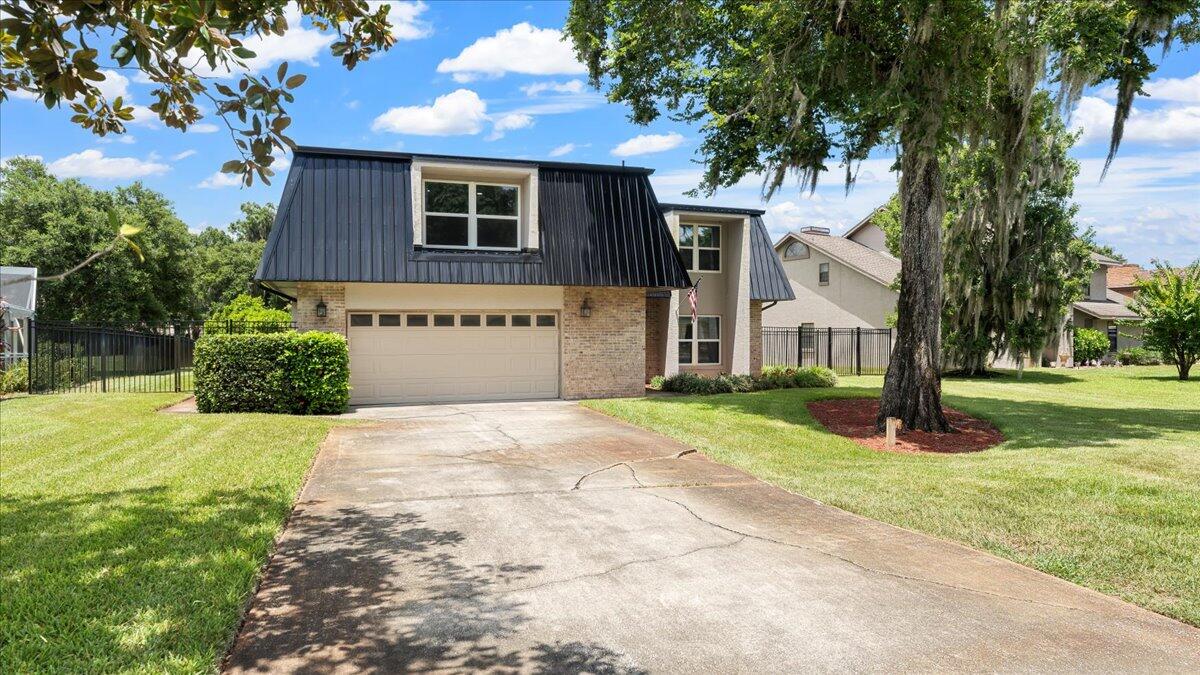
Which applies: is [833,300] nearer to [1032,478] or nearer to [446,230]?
[446,230]

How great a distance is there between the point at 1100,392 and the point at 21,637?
79.4 feet

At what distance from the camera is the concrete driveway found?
384cm

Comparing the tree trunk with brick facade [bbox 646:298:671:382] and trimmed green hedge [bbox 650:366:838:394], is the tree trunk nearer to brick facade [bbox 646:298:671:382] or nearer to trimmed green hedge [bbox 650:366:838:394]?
trimmed green hedge [bbox 650:366:838:394]

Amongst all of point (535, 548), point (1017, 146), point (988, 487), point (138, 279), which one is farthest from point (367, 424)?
point (138, 279)

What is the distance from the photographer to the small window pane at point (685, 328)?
21.9m

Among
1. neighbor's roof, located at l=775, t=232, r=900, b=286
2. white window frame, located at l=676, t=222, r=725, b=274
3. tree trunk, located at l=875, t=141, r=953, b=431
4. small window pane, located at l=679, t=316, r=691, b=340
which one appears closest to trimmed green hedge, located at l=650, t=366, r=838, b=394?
small window pane, located at l=679, t=316, r=691, b=340

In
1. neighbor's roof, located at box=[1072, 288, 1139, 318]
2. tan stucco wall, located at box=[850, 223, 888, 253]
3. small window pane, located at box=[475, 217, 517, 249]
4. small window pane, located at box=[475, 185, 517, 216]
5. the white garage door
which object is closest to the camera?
the white garage door

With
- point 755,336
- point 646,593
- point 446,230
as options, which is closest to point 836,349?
point 755,336

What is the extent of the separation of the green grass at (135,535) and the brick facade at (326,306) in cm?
416

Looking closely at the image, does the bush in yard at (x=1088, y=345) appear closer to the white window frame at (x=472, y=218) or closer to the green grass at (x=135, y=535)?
the white window frame at (x=472, y=218)

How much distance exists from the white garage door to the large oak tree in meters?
5.91

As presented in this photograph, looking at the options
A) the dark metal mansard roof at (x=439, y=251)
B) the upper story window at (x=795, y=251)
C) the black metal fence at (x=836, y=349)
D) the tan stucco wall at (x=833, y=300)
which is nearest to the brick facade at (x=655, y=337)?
the dark metal mansard roof at (x=439, y=251)

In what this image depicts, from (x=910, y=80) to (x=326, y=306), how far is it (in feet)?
38.7

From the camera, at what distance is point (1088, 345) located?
33.5 metres
